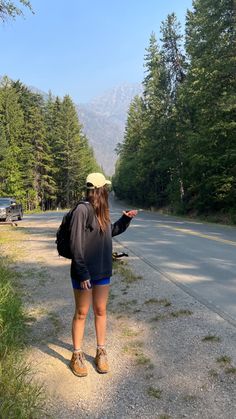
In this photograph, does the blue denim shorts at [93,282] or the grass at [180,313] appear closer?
the blue denim shorts at [93,282]

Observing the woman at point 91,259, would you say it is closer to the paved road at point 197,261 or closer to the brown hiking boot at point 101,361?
the brown hiking boot at point 101,361

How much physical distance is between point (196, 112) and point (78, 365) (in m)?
30.9

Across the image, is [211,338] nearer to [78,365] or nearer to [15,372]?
[78,365]

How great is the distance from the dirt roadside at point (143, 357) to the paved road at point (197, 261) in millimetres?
373

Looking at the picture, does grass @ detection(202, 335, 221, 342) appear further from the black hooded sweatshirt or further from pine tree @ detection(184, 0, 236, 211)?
pine tree @ detection(184, 0, 236, 211)

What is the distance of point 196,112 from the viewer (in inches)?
1312

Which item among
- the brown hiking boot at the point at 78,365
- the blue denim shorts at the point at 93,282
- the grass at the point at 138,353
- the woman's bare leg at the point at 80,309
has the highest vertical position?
the blue denim shorts at the point at 93,282

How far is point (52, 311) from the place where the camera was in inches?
269

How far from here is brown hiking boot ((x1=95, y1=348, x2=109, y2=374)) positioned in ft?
14.8

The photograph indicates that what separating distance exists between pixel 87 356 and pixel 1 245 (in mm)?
10354

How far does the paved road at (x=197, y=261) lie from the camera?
7.14 metres

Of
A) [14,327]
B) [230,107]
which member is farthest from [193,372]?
[230,107]

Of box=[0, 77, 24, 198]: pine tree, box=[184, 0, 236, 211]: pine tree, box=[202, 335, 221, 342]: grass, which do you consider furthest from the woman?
box=[0, 77, 24, 198]: pine tree

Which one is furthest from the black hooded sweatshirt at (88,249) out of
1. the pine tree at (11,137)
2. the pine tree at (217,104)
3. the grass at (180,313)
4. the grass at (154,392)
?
the pine tree at (11,137)
